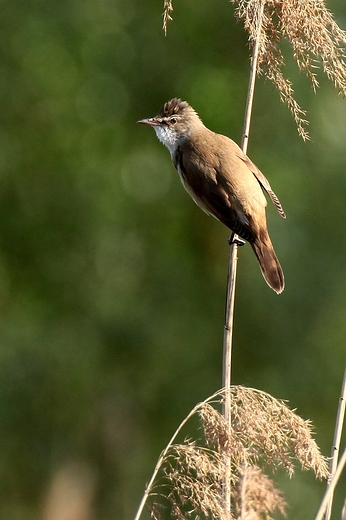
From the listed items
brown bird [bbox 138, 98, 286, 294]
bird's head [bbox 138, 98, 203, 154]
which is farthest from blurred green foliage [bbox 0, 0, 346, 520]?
brown bird [bbox 138, 98, 286, 294]

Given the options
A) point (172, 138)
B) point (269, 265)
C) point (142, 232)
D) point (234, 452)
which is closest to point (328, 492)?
point (234, 452)

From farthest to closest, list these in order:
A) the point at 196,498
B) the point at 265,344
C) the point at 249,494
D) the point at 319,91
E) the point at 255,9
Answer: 1. the point at 265,344
2. the point at 319,91
3. the point at 255,9
4. the point at 196,498
5. the point at 249,494

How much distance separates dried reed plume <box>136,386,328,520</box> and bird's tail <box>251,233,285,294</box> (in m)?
1.54

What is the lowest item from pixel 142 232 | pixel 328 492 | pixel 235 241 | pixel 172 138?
pixel 328 492

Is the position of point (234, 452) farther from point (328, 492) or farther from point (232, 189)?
point (232, 189)

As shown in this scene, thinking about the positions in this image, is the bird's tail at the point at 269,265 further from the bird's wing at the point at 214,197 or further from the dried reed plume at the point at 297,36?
the dried reed plume at the point at 297,36

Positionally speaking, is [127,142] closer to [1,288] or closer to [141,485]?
[1,288]

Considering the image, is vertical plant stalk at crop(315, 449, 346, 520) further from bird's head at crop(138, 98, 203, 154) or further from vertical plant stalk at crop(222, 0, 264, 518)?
bird's head at crop(138, 98, 203, 154)

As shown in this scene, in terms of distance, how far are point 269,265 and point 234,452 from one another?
5.85 ft

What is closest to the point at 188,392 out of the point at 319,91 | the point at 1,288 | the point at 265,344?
the point at 265,344

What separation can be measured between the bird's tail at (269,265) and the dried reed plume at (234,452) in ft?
5.06

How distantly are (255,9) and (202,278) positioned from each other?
7906mm

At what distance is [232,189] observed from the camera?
4352mm

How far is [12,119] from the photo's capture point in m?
10.6
